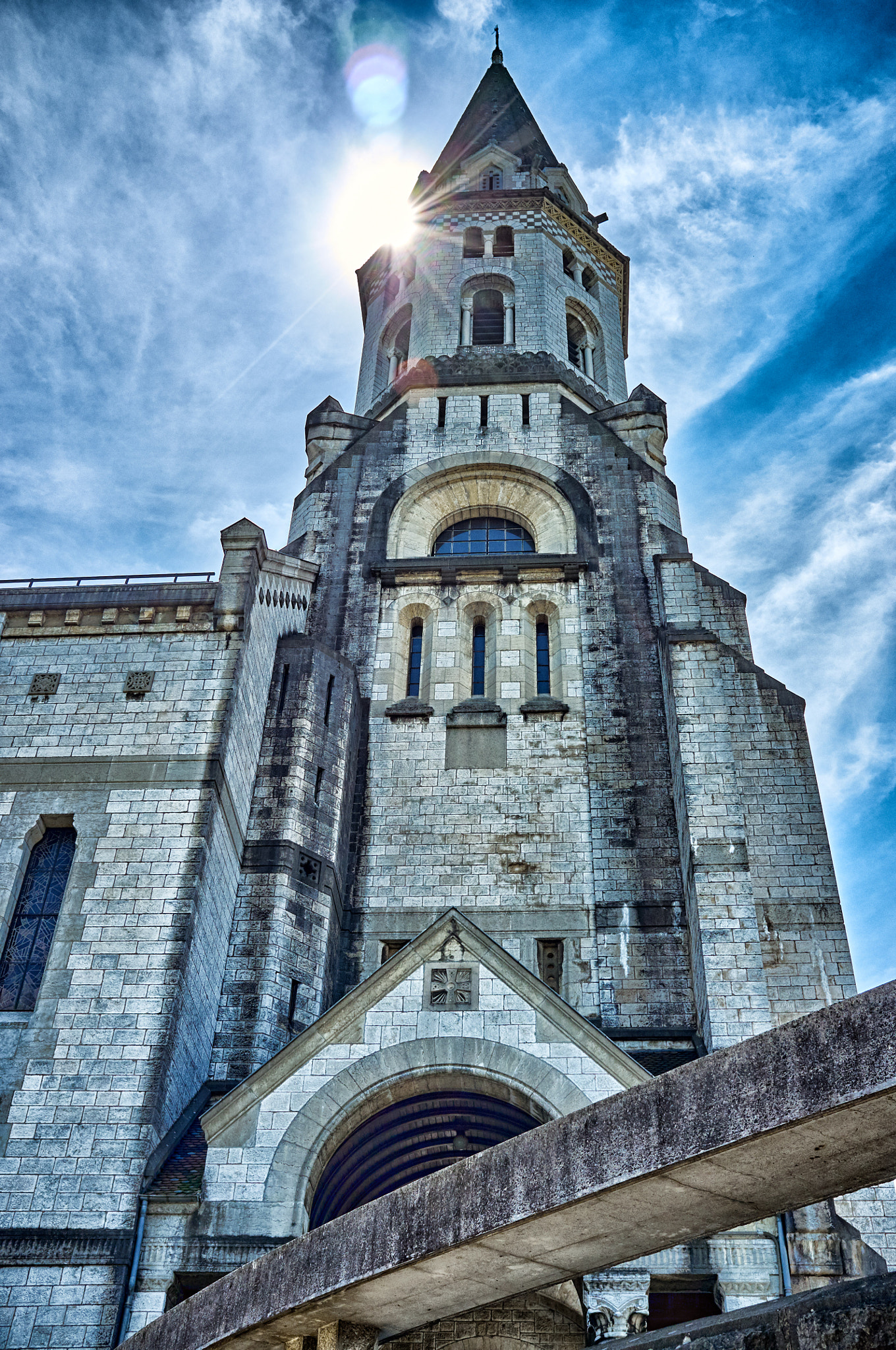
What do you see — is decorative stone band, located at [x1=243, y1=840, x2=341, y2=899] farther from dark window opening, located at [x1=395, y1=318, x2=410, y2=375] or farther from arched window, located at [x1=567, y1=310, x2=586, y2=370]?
arched window, located at [x1=567, y1=310, x2=586, y2=370]

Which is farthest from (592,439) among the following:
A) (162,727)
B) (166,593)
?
(162,727)

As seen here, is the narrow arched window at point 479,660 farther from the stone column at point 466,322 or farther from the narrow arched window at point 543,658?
the stone column at point 466,322

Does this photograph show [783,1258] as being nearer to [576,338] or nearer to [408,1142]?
[408,1142]

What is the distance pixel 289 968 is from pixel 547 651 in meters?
8.89

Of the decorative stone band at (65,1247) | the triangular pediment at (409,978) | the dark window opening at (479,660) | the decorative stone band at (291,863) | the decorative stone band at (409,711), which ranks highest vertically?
the dark window opening at (479,660)

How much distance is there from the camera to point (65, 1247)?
1432cm

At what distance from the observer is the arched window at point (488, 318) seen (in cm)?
Answer: 3231

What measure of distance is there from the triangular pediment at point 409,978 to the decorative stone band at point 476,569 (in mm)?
10718

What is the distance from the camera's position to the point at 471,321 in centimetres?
3253

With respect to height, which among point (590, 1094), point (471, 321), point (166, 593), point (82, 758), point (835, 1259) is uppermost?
point (471, 321)

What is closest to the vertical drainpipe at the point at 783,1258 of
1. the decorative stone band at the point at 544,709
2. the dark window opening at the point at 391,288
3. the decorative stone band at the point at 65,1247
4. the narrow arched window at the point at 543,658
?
the decorative stone band at the point at 65,1247

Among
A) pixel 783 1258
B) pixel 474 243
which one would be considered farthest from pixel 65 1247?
pixel 474 243

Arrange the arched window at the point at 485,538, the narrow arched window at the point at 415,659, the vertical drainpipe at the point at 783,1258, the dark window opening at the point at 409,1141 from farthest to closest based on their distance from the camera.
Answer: the arched window at the point at 485,538, the narrow arched window at the point at 415,659, the dark window opening at the point at 409,1141, the vertical drainpipe at the point at 783,1258

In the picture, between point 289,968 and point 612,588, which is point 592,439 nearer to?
point 612,588
